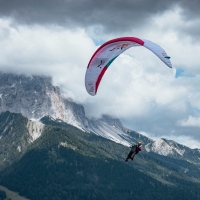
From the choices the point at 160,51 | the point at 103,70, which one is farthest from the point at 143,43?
the point at 103,70

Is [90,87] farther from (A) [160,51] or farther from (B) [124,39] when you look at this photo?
(A) [160,51]

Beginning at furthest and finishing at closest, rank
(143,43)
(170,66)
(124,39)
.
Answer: (124,39) < (143,43) < (170,66)

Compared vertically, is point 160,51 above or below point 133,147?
above

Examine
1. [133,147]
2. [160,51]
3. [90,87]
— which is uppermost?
[160,51]

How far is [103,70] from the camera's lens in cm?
9988

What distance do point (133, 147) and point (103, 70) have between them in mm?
17076

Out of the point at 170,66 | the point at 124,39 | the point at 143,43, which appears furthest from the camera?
the point at 124,39

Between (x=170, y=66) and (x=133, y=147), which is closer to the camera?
(x=170, y=66)

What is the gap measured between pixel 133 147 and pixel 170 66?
1849cm

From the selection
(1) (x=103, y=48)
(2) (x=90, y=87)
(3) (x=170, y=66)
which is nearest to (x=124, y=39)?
(1) (x=103, y=48)

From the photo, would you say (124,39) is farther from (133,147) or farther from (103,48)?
(133,147)

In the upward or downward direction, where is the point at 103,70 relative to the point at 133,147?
upward

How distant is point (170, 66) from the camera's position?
79188 millimetres

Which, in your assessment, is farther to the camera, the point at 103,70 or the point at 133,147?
the point at 103,70
